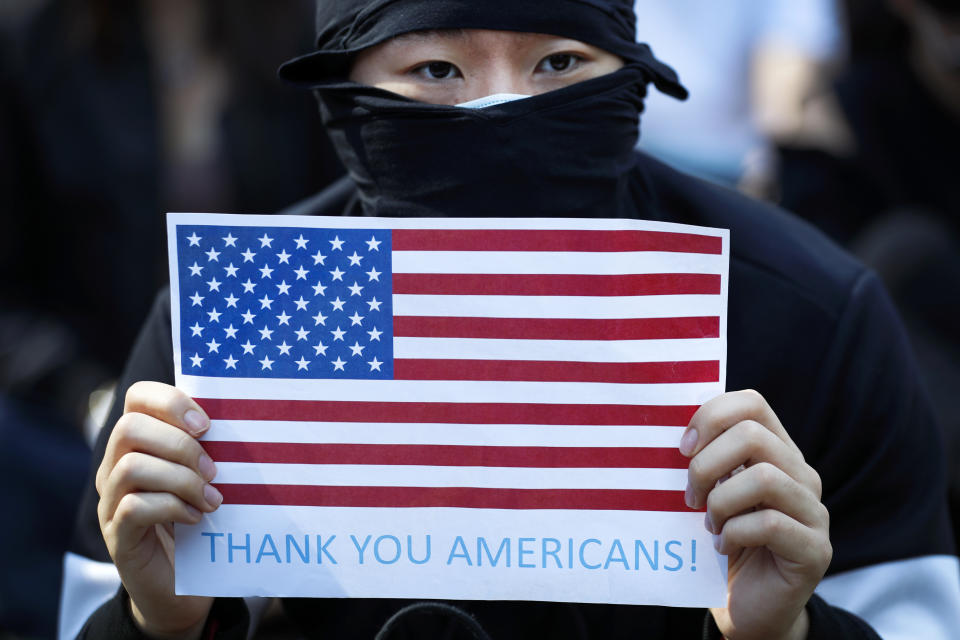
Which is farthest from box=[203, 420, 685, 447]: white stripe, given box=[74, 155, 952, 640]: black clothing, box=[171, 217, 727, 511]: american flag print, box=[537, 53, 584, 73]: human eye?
box=[537, 53, 584, 73]: human eye

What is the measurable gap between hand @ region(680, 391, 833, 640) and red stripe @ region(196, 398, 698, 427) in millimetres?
156

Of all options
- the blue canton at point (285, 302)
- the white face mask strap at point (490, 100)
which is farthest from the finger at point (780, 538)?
the white face mask strap at point (490, 100)

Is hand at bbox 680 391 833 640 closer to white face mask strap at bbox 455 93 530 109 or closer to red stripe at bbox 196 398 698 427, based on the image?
red stripe at bbox 196 398 698 427

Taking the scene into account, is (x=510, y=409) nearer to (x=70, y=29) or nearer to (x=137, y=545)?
(x=137, y=545)

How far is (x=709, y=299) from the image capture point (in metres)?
2.38

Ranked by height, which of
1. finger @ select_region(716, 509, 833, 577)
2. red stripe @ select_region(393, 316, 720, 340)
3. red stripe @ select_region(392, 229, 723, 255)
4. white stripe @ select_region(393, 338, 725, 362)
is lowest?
finger @ select_region(716, 509, 833, 577)

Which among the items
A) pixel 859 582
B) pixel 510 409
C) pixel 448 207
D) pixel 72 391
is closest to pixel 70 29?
pixel 72 391

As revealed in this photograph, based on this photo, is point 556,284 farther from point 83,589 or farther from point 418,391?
point 83,589

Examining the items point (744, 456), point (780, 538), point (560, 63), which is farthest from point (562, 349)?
point (560, 63)

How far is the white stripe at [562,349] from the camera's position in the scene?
2.37 metres

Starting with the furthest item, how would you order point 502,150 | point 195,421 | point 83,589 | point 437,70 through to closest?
point 83,589 → point 437,70 → point 502,150 → point 195,421

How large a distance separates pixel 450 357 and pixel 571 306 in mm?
239

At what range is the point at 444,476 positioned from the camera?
94.0 inches

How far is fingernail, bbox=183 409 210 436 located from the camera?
7.72 feet
